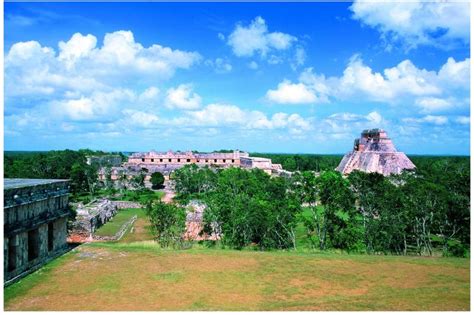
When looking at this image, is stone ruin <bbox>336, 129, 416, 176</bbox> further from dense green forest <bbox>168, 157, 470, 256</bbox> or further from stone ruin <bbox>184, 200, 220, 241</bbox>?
dense green forest <bbox>168, 157, 470, 256</bbox>

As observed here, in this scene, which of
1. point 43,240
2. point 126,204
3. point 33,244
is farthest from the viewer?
point 126,204

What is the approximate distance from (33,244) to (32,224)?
0.87 m

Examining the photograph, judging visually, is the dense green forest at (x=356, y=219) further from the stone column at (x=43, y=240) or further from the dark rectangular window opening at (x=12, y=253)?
the dark rectangular window opening at (x=12, y=253)

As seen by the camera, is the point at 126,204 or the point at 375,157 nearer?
the point at 126,204

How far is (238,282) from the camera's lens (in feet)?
38.2

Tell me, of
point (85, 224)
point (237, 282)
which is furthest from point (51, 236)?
point (85, 224)

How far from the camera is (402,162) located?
45031 millimetres

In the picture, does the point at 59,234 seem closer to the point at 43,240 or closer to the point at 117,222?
the point at 43,240

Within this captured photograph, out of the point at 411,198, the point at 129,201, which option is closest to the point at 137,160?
the point at 129,201

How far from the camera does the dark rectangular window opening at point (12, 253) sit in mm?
11570

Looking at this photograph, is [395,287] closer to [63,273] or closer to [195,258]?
[195,258]

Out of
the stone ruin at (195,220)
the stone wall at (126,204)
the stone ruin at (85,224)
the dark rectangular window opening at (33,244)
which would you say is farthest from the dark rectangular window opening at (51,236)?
the stone wall at (126,204)

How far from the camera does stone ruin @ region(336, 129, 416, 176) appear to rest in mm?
44472

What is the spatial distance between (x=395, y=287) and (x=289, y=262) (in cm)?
361
